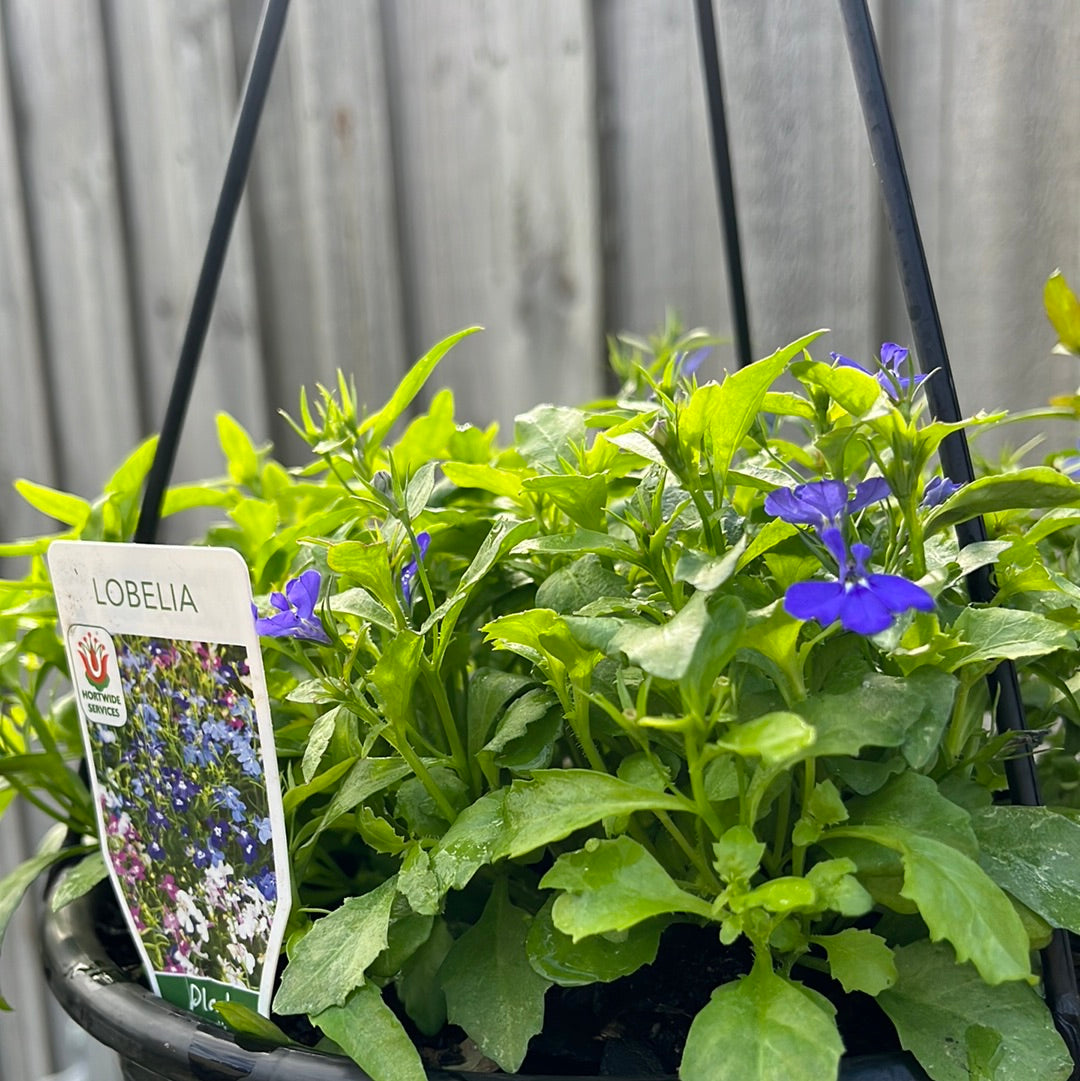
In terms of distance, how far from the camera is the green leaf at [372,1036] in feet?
1.41

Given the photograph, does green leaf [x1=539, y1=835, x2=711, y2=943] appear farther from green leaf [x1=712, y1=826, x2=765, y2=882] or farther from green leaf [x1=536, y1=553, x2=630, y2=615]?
green leaf [x1=536, y1=553, x2=630, y2=615]

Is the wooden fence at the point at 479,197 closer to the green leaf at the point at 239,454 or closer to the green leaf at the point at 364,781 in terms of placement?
the green leaf at the point at 239,454

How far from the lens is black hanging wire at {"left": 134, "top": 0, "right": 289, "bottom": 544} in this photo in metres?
0.62

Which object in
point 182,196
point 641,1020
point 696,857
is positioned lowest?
point 641,1020

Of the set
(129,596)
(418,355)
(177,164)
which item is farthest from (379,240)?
(129,596)

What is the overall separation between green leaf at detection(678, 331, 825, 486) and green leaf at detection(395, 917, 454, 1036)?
0.86 feet

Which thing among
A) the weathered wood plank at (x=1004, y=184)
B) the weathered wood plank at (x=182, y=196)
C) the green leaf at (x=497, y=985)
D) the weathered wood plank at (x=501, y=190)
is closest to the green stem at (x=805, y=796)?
the green leaf at (x=497, y=985)

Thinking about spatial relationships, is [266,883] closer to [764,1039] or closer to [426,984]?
[426,984]

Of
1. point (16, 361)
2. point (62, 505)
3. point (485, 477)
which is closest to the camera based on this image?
point (485, 477)

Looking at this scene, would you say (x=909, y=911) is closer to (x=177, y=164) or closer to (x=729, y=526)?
(x=729, y=526)

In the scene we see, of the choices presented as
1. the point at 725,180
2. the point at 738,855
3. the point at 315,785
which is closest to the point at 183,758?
the point at 315,785

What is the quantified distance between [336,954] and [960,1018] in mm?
267

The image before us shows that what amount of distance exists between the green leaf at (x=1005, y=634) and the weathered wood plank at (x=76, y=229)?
3.91 ft

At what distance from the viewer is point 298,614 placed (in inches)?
20.4
